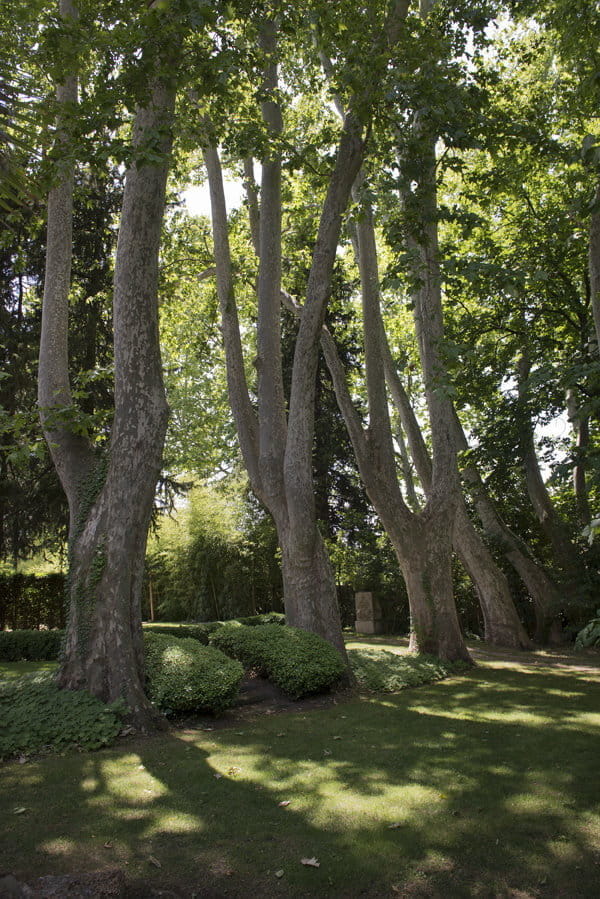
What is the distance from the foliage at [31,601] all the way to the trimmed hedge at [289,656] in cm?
887

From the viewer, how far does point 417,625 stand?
11.7 m

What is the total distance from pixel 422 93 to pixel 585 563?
10.3 metres

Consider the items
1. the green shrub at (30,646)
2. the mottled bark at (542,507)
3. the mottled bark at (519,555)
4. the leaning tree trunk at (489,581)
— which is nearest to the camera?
the mottled bark at (542,507)

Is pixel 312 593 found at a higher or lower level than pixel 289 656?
higher

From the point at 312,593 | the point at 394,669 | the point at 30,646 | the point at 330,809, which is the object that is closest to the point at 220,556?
the point at 30,646

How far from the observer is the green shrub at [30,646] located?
13.1m

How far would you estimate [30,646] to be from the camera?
516 inches

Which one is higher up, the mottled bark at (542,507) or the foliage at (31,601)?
the mottled bark at (542,507)

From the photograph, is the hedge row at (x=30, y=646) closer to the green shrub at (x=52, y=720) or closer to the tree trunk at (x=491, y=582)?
the tree trunk at (x=491, y=582)

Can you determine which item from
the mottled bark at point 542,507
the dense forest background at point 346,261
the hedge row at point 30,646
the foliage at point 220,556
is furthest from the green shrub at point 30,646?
the mottled bark at point 542,507

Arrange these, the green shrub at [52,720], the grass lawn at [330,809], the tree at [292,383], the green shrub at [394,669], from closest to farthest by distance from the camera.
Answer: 1. the grass lawn at [330,809]
2. the green shrub at [52,720]
3. the green shrub at [394,669]
4. the tree at [292,383]

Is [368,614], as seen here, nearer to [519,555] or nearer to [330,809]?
[519,555]

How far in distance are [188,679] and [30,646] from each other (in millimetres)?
7251

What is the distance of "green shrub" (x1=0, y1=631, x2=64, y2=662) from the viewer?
13086 mm
